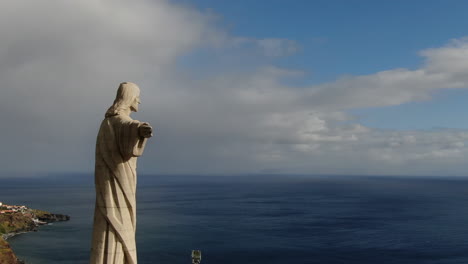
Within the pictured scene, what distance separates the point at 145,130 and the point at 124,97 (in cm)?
158

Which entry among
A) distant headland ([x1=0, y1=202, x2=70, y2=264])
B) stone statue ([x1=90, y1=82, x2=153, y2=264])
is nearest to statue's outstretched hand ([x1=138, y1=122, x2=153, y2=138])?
stone statue ([x1=90, y1=82, x2=153, y2=264])

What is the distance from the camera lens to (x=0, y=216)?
97375 millimetres

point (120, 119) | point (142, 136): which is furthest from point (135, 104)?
point (142, 136)

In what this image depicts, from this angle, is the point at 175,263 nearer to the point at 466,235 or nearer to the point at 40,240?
the point at 40,240

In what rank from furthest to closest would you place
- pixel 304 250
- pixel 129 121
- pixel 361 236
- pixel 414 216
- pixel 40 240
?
pixel 414 216 → pixel 361 236 → pixel 40 240 → pixel 304 250 → pixel 129 121

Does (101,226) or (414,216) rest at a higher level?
(101,226)

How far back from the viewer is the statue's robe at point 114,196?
8820mm

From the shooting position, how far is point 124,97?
30.9ft

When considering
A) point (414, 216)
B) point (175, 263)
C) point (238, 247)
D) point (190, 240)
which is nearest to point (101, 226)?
point (175, 263)

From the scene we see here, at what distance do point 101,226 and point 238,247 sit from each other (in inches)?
2880

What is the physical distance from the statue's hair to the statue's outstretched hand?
118cm

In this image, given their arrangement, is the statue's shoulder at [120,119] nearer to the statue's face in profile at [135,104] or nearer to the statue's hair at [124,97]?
the statue's hair at [124,97]

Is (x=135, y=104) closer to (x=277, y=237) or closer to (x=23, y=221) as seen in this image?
(x=277, y=237)

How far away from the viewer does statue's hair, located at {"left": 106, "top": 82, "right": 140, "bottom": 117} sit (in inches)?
364
